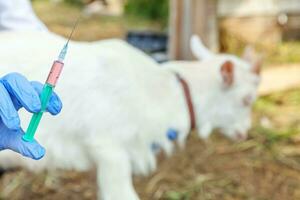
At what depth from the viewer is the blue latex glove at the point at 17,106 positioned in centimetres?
146

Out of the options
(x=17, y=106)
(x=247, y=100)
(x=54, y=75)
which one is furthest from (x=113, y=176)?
(x=54, y=75)

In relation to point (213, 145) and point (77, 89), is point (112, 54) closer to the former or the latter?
point (77, 89)

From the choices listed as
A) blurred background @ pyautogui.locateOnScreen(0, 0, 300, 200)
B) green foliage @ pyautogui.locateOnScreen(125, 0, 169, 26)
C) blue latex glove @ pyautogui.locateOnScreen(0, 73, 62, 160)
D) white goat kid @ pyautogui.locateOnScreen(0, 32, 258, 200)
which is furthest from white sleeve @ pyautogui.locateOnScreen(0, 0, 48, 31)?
green foliage @ pyautogui.locateOnScreen(125, 0, 169, 26)

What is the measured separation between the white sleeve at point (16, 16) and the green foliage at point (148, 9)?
4261mm

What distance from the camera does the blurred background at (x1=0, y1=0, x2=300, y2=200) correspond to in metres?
3.68

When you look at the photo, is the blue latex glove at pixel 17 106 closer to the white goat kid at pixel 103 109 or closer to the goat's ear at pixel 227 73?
the white goat kid at pixel 103 109

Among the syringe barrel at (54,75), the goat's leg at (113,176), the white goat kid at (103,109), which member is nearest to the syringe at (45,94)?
the syringe barrel at (54,75)

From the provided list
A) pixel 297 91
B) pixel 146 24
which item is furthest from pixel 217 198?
pixel 146 24

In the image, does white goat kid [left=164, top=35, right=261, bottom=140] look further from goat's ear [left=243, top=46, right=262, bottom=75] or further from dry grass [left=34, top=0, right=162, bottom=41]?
dry grass [left=34, top=0, right=162, bottom=41]

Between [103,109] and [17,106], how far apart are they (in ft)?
3.96

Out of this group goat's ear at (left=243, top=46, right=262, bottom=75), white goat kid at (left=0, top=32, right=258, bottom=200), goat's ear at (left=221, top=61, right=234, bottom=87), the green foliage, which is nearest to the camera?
white goat kid at (left=0, top=32, right=258, bottom=200)

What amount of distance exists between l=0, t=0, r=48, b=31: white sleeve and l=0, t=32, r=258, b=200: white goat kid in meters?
0.09

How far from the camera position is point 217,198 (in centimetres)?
361

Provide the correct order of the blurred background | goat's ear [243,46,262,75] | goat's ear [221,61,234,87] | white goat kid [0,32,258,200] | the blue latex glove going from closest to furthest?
1. the blue latex glove
2. white goat kid [0,32,258,200]
3. goat's ear [221,61,234,87]
4. goat's ear [243,46,262,75]
5. the blurred background
